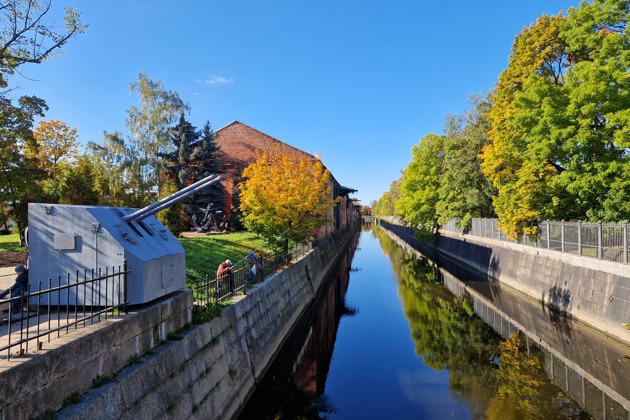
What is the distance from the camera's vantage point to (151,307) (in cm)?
593

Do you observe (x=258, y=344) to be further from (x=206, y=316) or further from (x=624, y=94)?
(x=624, y=94)

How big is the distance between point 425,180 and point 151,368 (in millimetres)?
38271

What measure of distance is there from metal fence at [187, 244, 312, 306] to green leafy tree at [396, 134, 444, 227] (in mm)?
25915

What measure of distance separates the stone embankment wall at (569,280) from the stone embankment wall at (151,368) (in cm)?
1196

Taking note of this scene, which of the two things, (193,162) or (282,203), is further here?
(193,162)

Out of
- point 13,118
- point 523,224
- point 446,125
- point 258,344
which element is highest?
point 446,125

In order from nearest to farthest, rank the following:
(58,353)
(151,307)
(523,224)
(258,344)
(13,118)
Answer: (58,353) < (151,307) < (258,344) < (13,118) < (523,224)

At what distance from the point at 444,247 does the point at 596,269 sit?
26156 mm

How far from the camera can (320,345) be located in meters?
13.4

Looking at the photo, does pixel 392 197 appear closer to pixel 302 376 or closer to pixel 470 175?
pixel 470 175

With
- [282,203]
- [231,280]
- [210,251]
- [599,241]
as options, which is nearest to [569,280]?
[599,241]

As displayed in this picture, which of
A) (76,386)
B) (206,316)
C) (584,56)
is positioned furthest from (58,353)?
(584,56)

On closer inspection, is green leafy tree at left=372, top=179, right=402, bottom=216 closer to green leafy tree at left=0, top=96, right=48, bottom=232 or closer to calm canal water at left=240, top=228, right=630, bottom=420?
calm canal water at left=240, top=228, right=630, bottom=420

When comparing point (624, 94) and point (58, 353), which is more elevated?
point (624, 94)
